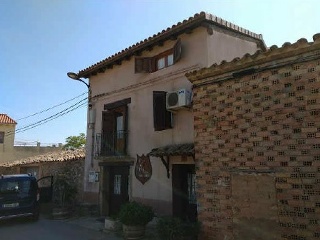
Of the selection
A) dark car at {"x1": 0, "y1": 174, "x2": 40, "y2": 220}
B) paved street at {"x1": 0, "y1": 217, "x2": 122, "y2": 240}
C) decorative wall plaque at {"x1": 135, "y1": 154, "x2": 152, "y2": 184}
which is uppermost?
decorative wall plaque at {"x1": 135, "y1": 154, "x2": 152, "y2": 184}

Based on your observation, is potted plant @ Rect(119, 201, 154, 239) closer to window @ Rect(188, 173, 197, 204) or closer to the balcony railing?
window @ Rect(188, 173, 197, 204)

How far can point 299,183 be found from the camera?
550cm

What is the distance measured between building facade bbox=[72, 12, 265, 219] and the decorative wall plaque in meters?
0.03

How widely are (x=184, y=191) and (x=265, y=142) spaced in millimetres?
4335

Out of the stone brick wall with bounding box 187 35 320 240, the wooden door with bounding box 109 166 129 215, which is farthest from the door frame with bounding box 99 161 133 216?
the stone brick wall with bounding box 187 35 320 240

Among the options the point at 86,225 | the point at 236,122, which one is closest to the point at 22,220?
the point at 86,225

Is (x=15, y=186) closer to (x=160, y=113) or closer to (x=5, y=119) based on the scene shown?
(x=160, y=113)

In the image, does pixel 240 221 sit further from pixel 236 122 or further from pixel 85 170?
pixel 85 170

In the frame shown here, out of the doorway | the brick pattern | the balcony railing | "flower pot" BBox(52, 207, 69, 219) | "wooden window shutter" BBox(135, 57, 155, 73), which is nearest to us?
the brick pattern

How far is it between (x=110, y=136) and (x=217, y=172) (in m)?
6.89

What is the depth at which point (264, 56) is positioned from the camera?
606 centimetres

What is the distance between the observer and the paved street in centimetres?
923

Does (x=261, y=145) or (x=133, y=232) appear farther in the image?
(x=133, y=232)

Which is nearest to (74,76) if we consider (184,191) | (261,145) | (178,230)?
(184,191)
